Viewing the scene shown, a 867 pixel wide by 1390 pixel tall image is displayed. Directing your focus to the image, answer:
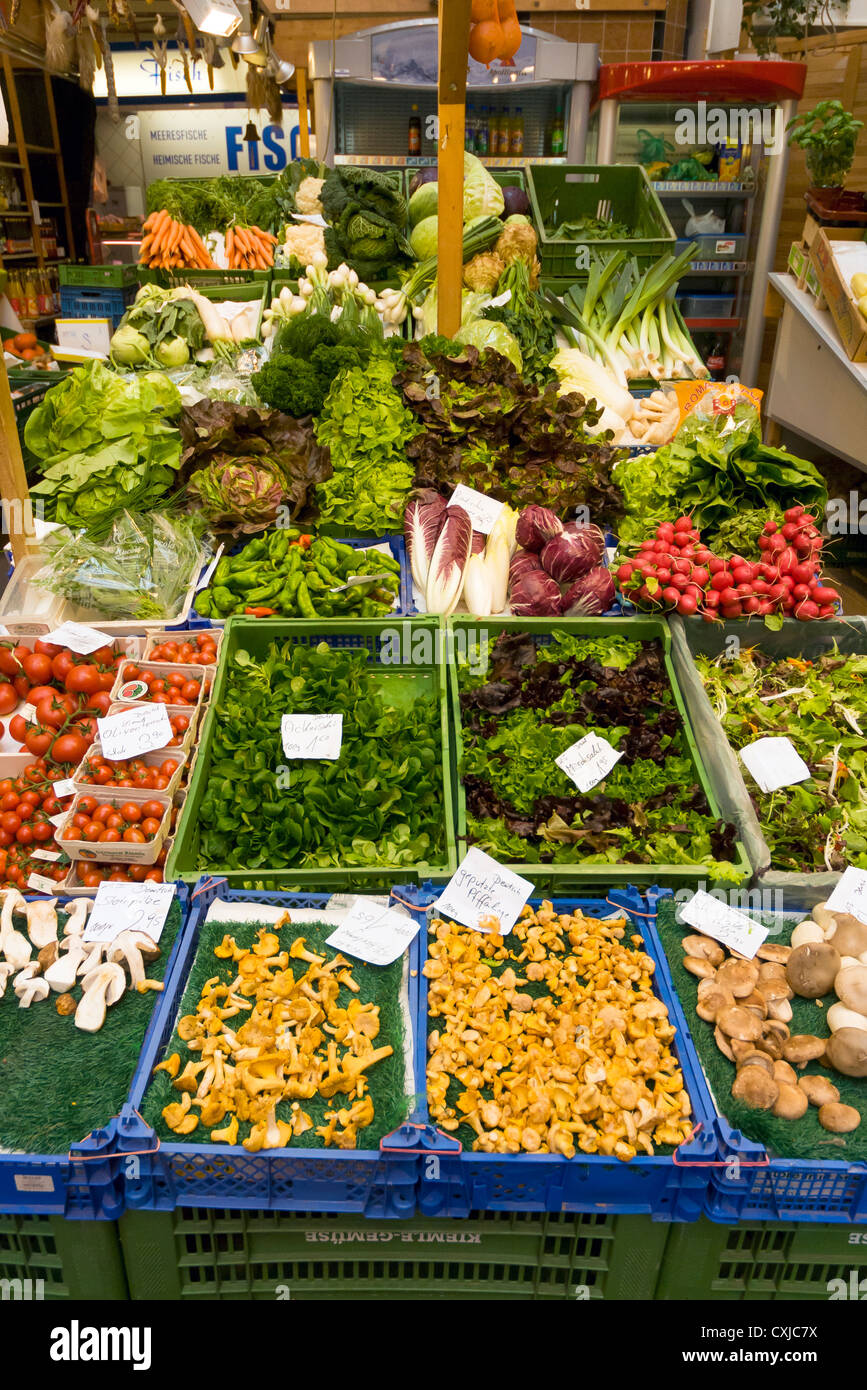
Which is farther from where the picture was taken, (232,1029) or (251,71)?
(251,71)

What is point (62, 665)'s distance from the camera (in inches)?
112

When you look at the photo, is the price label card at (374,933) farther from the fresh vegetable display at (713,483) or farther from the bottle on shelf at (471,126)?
the bottle on shelf at (471,126)

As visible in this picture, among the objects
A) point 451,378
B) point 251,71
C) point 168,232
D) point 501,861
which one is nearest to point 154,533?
point 451,378

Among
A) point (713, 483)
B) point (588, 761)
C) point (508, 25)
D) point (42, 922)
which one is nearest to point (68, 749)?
point (42, 922)

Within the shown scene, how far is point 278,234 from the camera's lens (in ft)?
18.9

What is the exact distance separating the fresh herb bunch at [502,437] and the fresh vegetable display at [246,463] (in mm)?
473

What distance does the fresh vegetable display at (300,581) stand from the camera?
10.1 ft

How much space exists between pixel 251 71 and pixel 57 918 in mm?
6892

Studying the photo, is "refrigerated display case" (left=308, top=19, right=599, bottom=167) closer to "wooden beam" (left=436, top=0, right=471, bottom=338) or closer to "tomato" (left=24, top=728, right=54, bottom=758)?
"wooden beam" (left=436, top=0, right=471, bottom=338)

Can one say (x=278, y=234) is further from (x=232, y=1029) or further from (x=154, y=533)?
(x=232, y=1029)

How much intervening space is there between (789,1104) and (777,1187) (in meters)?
0.16

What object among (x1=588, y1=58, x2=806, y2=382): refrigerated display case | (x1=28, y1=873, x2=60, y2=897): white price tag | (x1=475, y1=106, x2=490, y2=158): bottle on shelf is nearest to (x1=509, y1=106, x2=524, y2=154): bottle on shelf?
(x1=475, y1=106, x2=490, y2=158): bottle on shelf

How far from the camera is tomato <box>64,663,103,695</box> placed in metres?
2.78

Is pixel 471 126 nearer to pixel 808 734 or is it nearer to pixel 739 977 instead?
pixel 808 734
